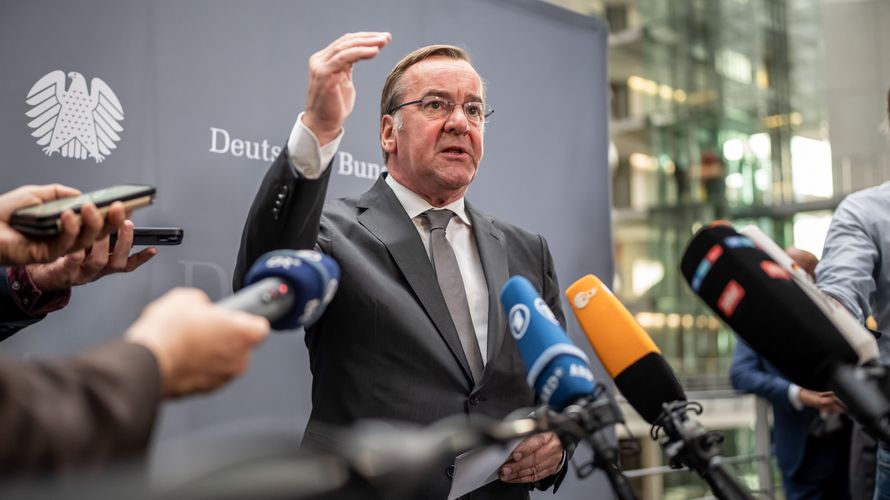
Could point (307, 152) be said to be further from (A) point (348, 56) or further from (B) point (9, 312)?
(B) point (9, 312)

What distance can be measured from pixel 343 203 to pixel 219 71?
0.63m

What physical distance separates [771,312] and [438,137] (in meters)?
1.05

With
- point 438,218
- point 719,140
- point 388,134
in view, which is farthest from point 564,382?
point 719,140

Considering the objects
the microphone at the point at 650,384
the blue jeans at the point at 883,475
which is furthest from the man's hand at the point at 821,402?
the microphone at the point at 650,384

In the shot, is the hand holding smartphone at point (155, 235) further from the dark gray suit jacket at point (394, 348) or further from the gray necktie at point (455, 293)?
the gray necktie at point (455, 293)

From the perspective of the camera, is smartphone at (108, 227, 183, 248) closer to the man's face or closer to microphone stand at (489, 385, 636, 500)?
the man's face

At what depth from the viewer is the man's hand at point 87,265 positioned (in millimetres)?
1527

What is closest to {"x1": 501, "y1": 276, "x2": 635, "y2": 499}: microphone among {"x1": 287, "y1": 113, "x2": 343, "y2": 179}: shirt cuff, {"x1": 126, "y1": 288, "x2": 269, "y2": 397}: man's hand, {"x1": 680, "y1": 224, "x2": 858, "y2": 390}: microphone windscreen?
{"x1": 680, "y1": 224, "x2": 858, "y2": 390}: microphone windscreen

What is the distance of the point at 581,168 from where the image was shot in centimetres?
319

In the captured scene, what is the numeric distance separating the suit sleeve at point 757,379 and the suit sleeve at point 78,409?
350 cm

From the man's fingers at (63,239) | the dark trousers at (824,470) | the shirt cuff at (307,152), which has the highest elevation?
the shirt cuff at (307,152)

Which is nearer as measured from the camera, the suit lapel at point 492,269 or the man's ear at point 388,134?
the suit lapel at point 492,269

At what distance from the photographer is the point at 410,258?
1.82 meters

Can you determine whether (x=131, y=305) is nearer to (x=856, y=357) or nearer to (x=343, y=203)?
(x=343, y=203)
